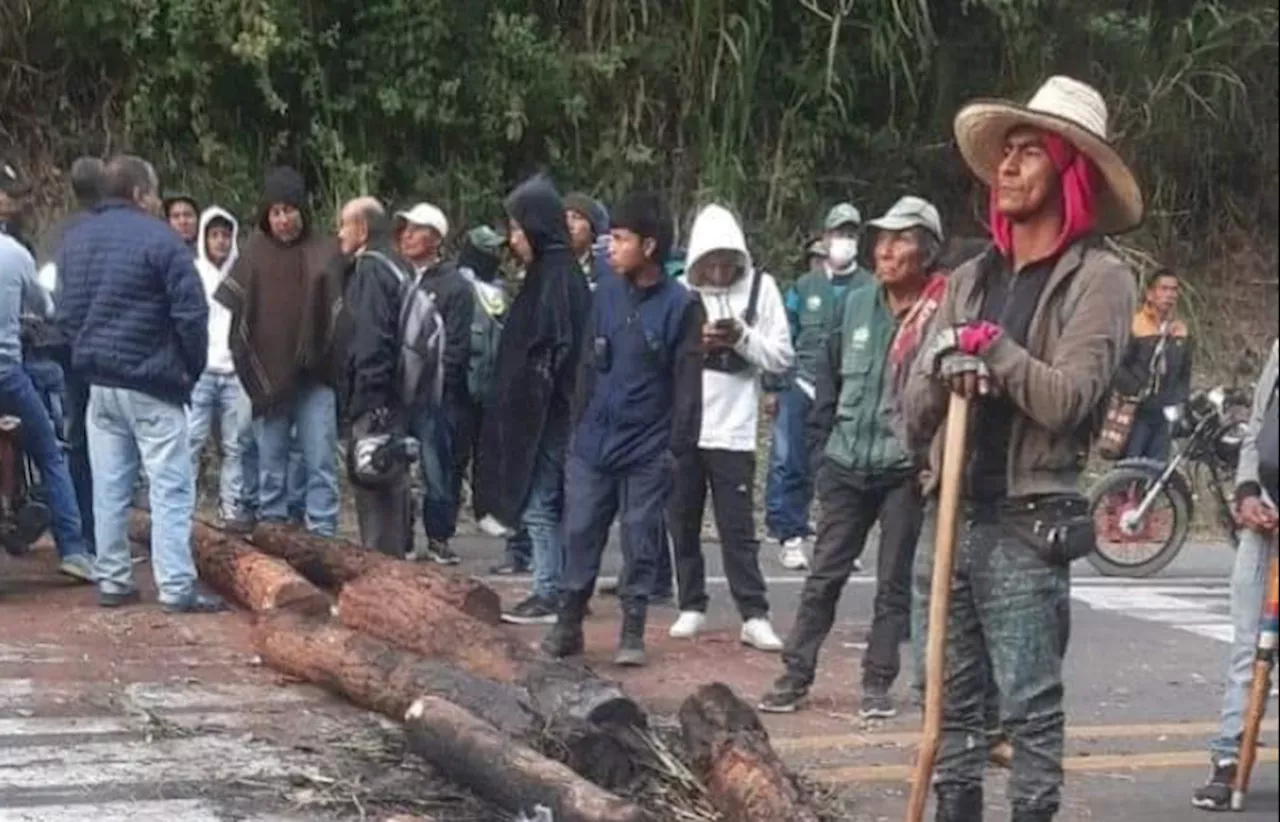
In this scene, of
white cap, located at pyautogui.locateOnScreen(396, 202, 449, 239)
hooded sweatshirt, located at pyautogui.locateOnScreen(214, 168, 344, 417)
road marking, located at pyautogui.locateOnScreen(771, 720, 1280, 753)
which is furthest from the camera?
white cap, located at pyautogui.locateOnScreen(396, 202, 449, 239)

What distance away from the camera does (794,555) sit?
12.5 meters

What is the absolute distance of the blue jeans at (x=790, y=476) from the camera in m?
13.0

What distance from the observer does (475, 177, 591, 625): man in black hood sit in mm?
9672

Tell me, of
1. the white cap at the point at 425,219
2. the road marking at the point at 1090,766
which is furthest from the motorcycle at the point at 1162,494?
the road marking at the point at 1090,766

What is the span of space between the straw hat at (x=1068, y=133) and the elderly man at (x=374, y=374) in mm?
5057

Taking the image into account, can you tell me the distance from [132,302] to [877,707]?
3.80 meters

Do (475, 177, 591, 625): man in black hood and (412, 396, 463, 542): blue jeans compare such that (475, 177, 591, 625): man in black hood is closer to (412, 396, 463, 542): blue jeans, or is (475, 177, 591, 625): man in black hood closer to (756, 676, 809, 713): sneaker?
(756, 676, 809, 713): sneaker

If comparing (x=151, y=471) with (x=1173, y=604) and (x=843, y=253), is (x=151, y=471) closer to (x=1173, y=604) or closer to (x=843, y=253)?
Result: (x=843, y=253)

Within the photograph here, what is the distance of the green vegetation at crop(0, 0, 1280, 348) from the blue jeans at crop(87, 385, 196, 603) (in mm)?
7588

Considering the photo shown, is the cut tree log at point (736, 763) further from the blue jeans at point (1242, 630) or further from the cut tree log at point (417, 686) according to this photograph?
the blue jeans at point (1242, 630)

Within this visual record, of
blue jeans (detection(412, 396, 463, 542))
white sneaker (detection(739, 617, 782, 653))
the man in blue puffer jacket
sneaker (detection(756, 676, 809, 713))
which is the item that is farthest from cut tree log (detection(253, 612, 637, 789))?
blue jeans (detection(412, 396, 463, 542))

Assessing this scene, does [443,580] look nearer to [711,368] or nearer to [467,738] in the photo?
[711,368]

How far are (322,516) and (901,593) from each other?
384cm

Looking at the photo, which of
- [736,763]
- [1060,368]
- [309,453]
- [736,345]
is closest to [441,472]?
[309,453]
